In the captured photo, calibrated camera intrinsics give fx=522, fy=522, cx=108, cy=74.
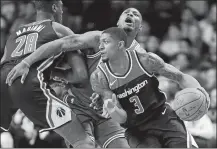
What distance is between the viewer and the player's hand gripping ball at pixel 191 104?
4402 millimetres

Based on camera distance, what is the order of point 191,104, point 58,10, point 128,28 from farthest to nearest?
1. point 58,10
2. point 128,28
3. point 191,104

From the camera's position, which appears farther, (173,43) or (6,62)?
(173,43)

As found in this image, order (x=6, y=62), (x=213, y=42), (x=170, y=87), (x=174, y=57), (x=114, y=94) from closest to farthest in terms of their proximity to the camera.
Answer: (x=114, y=94) → (x=6, y=62) → (x=170, y=87) → (x=174, y=57) → (x=213, y=42)

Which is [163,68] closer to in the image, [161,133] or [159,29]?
[161,133]

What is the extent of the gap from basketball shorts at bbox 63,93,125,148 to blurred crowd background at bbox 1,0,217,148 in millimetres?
2270

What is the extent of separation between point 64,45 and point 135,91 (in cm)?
78

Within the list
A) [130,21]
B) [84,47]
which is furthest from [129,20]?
[84,47]

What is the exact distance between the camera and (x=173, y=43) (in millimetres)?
9547

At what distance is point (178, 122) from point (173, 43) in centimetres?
507

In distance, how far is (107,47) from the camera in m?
4.59

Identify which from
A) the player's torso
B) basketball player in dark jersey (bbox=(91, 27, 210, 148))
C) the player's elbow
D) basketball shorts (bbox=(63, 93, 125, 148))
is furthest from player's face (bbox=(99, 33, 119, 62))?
basketball shorts (bbox=(63, 93, 125, 148))

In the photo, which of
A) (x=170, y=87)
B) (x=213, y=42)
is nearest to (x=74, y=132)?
(x=170, y=87)

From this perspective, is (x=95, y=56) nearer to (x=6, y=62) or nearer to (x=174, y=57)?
(x=6, y=62)

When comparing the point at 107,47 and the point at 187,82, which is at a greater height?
the point at 107,47
